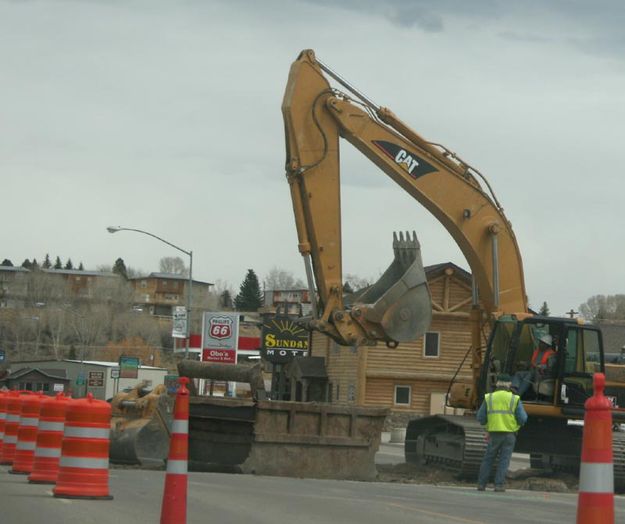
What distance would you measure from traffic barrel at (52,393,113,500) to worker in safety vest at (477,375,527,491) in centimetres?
736

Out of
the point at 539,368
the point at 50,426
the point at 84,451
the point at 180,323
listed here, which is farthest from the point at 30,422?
the point at 180,323

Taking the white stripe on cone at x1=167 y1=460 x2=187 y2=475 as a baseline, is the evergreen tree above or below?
above

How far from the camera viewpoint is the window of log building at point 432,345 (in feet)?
198

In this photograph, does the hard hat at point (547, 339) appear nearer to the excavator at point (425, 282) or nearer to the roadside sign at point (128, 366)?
the excavator at point (425, 282)

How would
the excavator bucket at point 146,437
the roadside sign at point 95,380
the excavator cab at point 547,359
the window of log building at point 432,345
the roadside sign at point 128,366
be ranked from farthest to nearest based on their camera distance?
the roadside sign at point 95,380 → the window of log building at point 432,345 → the roadside sign at point 128,366 → the excavator bucket at point 146,437 → the excavator cab at point 547,359

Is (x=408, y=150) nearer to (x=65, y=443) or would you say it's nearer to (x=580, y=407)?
(x=580, y=407)

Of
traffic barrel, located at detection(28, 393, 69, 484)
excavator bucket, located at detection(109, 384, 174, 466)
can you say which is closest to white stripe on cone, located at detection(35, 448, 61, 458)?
traffic barrel, located at detection(28, 393, 69, 484)

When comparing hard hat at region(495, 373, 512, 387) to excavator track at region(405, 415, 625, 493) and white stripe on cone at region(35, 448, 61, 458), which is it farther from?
white stripe on cone at region(35, 448, 61, 458)

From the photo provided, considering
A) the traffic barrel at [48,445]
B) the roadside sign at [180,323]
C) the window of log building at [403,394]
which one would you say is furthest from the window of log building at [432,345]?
the traffic barrel at [48,445]

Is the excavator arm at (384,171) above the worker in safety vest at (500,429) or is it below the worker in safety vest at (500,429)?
above

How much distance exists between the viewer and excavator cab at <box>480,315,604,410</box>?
68.2ft

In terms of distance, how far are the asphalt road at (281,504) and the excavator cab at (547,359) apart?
3.18 metres

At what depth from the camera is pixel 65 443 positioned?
41.1 ft

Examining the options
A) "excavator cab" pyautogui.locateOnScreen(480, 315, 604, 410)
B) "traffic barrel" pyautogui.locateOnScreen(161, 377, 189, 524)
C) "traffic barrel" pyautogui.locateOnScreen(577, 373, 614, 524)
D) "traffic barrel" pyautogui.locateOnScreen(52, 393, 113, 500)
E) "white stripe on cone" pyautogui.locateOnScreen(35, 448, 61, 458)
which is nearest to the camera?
"traffic barrel" pyautogui.locateOnScreen(577, 373, 614, 524)
